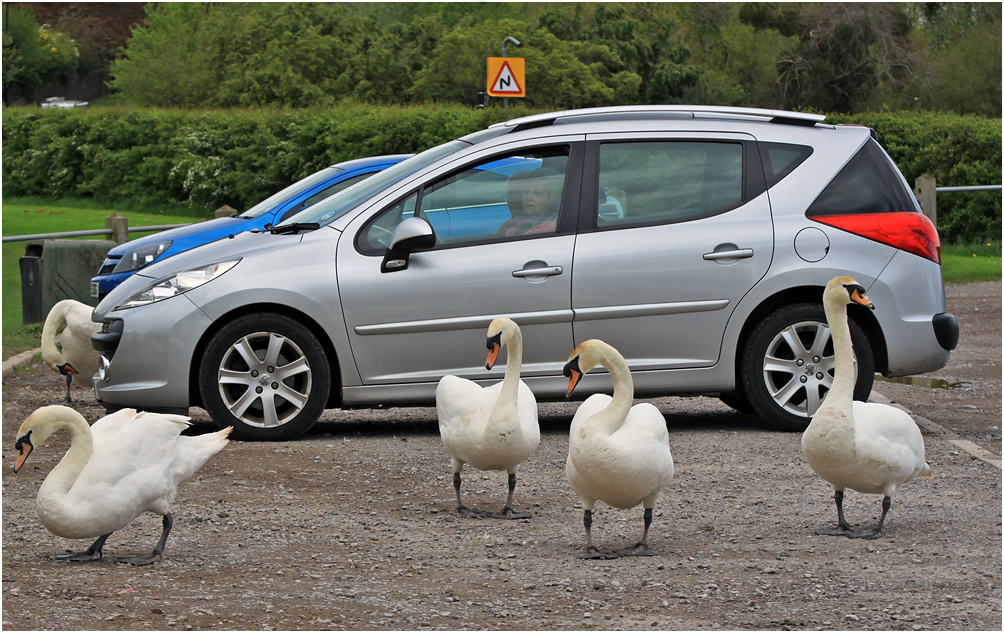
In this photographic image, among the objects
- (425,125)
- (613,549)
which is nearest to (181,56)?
(425,125)

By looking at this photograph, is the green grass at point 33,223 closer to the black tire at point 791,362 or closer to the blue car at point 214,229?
the blue car at point 214,229

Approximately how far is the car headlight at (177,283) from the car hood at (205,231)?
3.23 metres

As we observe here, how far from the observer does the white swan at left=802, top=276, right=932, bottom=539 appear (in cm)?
516

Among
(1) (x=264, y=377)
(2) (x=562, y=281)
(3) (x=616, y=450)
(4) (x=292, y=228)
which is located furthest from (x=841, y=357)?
(4) (x=292, y=228)

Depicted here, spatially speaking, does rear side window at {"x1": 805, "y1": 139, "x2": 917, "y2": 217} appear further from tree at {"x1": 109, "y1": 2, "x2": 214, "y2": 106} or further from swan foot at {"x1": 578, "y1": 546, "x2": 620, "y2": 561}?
tree at {"x1": 109, "y1": 2, "x2": 214, "y2": 106}

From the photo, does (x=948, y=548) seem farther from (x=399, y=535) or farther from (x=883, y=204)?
(x=883, y=204)

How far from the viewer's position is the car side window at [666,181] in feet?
25.3

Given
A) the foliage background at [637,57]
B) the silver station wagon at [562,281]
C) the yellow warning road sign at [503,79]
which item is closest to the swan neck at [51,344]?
the silver station wagon at [562,281]

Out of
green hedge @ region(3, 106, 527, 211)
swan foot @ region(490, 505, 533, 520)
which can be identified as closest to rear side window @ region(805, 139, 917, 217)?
swan foot @ region(490, 505, 533, 520)

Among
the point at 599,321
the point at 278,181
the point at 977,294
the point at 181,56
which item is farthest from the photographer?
the point at 181,56

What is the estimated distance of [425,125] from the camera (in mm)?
23531

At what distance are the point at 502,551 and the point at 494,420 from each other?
668mm

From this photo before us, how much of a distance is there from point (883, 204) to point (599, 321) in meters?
2.13

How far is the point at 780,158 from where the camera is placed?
785cm
